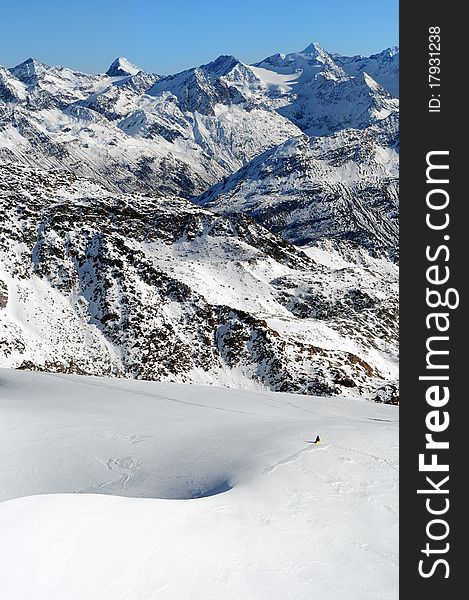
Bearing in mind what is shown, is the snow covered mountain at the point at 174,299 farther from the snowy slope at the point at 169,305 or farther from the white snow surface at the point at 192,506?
the white snow surface at the point at 192,506

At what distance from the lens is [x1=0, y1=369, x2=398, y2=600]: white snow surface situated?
10.8 m

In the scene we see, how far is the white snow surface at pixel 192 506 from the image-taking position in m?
10.8

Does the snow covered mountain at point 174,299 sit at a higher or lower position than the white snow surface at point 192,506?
higher

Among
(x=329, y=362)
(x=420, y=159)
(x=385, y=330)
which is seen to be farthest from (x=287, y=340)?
(x=420, y=159)

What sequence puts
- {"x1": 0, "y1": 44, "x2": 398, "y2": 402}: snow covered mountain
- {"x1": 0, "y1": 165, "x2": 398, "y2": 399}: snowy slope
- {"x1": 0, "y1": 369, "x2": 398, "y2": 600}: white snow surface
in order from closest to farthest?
{"x1": 0, "y1": 369, "x2": 398, "y2": 600}: white snow surface
{"x1": 0, "y1": 165, "x2": 398, "y2": 399}: snowy slope
{"x1": 0, "y1": 44, "x2": 398, "y2": 402}: snow covered mountain

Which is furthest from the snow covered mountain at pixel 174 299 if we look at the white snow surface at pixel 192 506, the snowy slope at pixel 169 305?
the white snow surface at pixel 192 506

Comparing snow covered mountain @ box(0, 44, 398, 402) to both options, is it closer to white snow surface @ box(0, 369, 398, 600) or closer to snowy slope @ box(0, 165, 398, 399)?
snowy slope @ box(0, 165, 398, 399)

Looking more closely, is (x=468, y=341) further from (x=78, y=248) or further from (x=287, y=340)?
(x=78, y=248)

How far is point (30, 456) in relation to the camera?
2023 cm

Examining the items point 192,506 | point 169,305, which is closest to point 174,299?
point 169,305

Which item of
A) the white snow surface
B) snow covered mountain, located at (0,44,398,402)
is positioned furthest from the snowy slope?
the white snow surface

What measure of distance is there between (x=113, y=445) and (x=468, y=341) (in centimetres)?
1507

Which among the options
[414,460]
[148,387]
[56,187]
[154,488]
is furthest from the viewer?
[56,187]

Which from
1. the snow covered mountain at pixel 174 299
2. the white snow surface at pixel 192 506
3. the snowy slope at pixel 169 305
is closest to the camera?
the white snow surface at pixel 192 506
